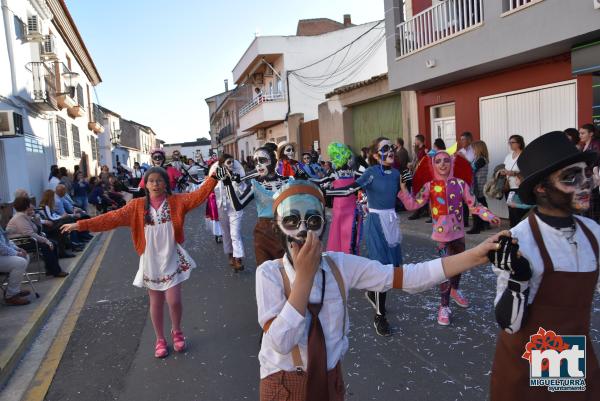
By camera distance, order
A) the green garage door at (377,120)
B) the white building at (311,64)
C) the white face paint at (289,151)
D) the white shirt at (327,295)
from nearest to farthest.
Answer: the white shirt at (327,295), the white face paint at (289,151), the green garage door at (377,120), the white building at (311,64)

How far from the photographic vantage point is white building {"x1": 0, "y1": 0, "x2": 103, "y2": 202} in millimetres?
13383

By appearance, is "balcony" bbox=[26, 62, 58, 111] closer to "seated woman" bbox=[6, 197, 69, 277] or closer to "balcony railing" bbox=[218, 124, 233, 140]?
"seated woman" bbox=[6, 197, 69, 277]

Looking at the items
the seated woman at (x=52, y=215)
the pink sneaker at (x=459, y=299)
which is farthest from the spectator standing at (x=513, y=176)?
the seated woman at (x=52, y=215)

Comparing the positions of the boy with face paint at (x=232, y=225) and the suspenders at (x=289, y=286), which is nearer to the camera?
the suspenders at (x=289, y=286)

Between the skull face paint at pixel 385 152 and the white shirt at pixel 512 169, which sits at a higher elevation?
the skull face paint at pixel 385 152

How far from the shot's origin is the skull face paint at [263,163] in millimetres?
5945

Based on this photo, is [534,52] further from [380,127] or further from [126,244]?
[126,244]

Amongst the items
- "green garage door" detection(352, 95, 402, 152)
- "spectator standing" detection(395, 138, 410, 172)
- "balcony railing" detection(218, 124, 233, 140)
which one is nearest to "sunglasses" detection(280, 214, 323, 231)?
"spectator standing" detection(395, 138, 410, 172)

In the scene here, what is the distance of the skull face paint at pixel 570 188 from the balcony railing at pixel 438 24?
9066mm

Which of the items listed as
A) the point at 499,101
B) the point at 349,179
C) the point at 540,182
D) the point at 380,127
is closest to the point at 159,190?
the point at 349,179

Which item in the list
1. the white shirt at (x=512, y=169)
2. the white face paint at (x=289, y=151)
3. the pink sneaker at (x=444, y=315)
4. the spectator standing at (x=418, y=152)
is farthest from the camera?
the spectator standing at (x=418, y=152)

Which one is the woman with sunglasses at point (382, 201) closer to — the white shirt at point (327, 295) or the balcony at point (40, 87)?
the white shirt at point (327, 295)

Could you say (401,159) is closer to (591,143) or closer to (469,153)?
(469,153)

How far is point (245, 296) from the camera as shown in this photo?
21.9ft
